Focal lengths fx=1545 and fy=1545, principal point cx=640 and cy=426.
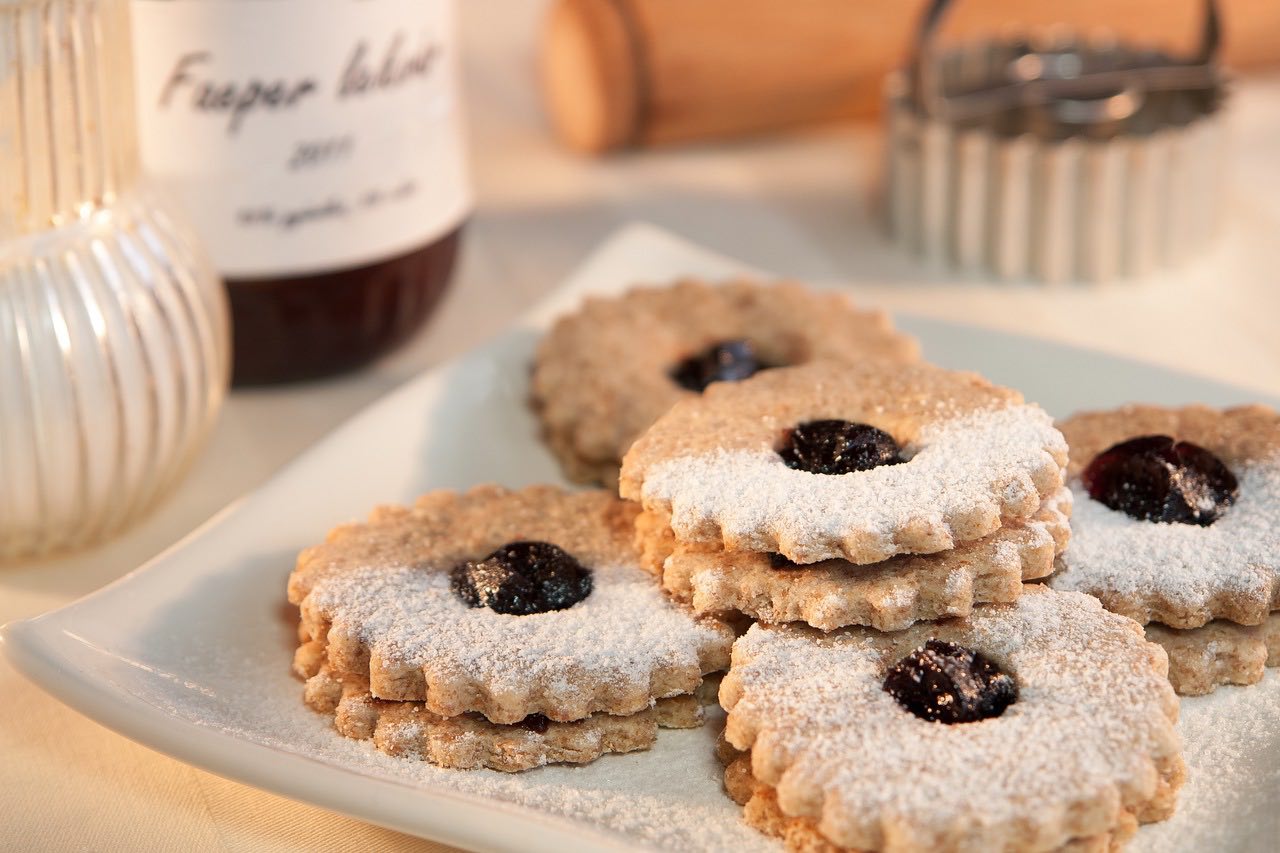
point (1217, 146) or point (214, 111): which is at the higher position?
point (214, 111)

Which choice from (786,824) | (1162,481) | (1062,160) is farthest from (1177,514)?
(1062,160)

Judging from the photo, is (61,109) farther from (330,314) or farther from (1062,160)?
(1062,160)

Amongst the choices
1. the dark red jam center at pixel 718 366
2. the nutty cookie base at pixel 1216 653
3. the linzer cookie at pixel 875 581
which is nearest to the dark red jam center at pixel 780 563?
the linzer cookie at pixel 875 581

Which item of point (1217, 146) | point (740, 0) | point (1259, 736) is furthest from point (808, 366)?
point (740, 0)

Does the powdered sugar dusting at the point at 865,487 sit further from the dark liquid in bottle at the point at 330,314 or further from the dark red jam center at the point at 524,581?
the dark liquid in bottle at the point at 330,314

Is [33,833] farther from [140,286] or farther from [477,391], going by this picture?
[477,391]

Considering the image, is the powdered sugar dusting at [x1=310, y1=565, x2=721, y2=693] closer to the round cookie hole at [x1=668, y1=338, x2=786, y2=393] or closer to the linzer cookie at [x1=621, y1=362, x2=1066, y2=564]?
the linzer cookie at [x1=621, y1=362, x2=1066, y2=564]
